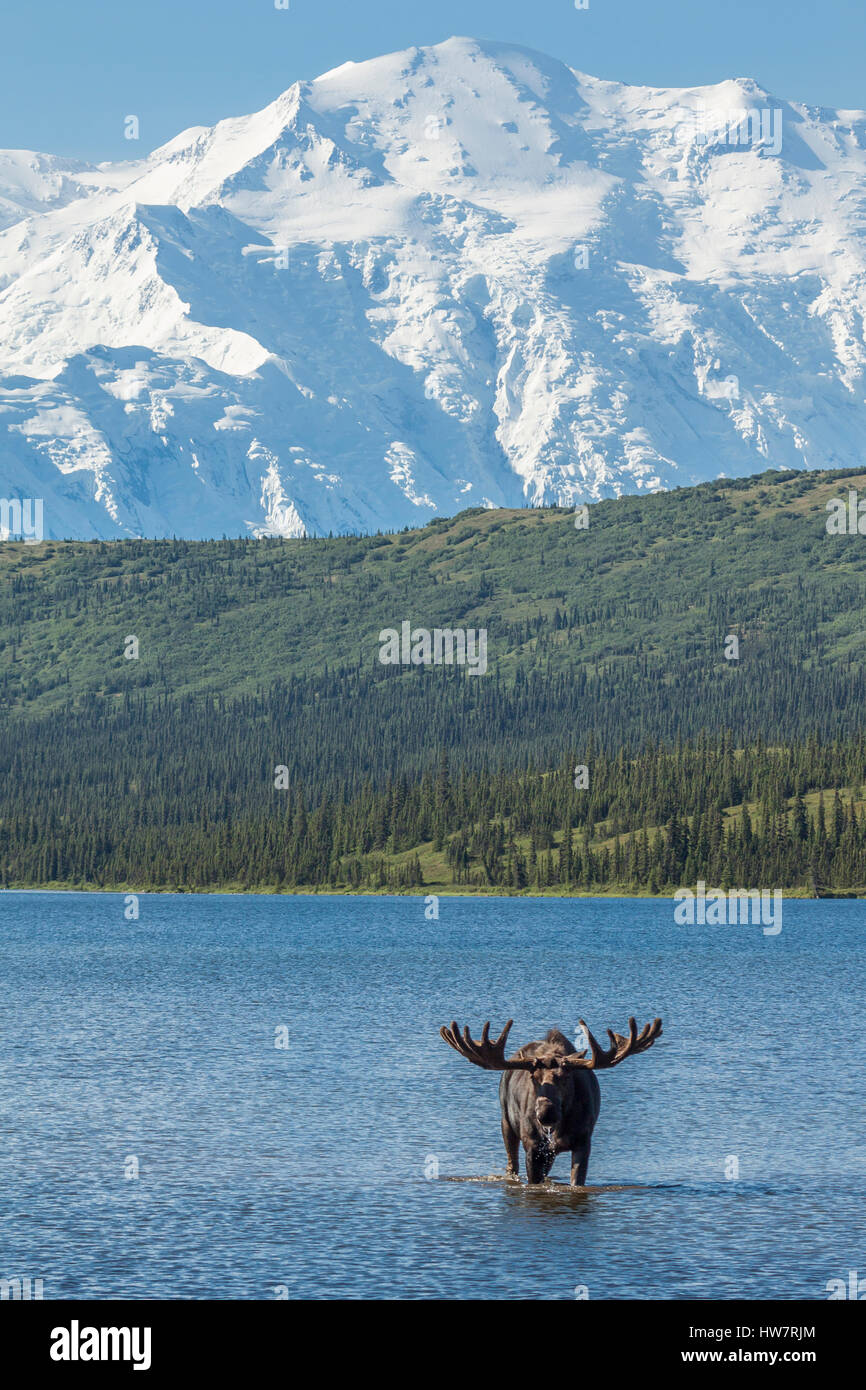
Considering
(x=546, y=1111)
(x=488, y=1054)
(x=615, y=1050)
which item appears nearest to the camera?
(x=546, y=1111)

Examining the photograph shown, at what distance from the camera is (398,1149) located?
191 feet

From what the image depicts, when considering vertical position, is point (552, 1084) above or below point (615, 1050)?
below

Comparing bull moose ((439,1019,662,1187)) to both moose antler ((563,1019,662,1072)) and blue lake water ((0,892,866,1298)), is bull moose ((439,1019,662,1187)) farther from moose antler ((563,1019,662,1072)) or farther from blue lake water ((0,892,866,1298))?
blue lake water ((0,892,866,1298))

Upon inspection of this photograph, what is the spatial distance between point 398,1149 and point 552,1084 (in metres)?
13.4

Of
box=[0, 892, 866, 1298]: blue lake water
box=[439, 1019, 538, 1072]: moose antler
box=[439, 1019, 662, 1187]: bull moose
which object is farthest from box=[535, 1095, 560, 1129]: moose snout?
box=[0, 892, 866, 1298]: blue lake water

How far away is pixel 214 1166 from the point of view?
55.5 meters

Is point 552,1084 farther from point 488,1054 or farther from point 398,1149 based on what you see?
point 398,1149

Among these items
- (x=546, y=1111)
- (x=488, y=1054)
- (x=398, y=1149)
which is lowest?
(x=398, y=1149)

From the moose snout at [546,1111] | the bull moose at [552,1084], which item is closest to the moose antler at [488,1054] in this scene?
the bull moose at [552,1084]

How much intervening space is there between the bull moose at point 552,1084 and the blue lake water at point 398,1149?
174 centimetres

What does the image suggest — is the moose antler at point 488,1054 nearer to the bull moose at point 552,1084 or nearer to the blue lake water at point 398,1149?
the bull moose at point 552,1084

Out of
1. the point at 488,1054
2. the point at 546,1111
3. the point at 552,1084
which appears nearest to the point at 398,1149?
the point at 488,1054
